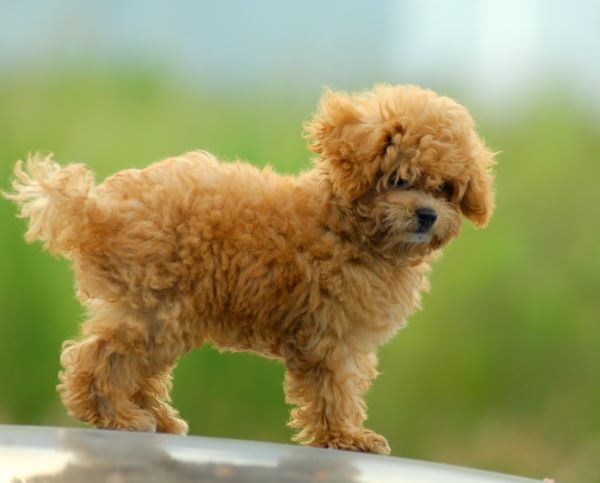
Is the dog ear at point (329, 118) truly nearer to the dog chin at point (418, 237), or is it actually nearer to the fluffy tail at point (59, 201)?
the dog chin at point (418, 237)

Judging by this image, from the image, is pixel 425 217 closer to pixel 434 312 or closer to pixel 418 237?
pixel 418 237

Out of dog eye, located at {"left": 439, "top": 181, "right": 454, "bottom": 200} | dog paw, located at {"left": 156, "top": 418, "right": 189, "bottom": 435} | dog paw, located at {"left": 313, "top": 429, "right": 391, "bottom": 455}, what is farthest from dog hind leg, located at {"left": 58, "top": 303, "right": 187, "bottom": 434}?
dog eye, located at {"left": 439, "top": 181, "right": 454, "bottom": 200}

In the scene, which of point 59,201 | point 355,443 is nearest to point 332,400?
point 355,443

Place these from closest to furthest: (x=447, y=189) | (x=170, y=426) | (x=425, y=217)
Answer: (x=425, y=217) → (x=447, y=189) → (x=170, y=426)

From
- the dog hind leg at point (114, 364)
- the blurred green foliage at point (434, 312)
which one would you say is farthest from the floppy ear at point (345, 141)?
the blurred green foliage at point (434, 312)

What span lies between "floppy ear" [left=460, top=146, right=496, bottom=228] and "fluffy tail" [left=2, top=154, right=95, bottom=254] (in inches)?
32.0

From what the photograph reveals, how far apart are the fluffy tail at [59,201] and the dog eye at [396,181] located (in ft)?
2.08

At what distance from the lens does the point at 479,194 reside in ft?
7.93

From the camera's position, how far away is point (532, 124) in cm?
414

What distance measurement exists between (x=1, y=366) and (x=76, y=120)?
923 mm

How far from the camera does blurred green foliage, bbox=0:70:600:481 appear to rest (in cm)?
397

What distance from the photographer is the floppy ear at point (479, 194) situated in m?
2.41

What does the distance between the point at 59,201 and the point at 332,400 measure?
0.72 meters

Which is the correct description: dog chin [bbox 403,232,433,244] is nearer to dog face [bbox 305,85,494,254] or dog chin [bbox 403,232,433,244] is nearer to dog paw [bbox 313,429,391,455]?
dog face [bbox 305,85,494,254]
